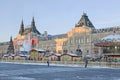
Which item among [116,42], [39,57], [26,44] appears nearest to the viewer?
[116,42]

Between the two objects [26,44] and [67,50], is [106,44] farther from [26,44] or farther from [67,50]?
[26,44]

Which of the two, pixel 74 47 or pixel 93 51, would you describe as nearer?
pixel 93 51

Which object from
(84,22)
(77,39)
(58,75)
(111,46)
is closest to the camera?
(58,75)

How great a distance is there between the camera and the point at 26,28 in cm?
16438

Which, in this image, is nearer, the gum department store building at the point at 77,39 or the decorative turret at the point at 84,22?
the gum department store building at the point at 77,39

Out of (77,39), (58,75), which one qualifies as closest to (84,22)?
(77,39)

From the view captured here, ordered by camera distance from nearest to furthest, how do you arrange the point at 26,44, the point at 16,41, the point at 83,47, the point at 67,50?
the point at 83,47
the point at 67,50
the point at 26,44
the point at 16,41

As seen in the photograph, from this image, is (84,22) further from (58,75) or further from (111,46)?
(58,75)

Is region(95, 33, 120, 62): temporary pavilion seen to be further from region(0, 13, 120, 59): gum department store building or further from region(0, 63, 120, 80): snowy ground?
region(0, 63, 120, 80): snowy ground

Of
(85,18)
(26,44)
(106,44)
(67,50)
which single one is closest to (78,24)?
(85,18)

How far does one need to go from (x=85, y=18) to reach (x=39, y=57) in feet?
104

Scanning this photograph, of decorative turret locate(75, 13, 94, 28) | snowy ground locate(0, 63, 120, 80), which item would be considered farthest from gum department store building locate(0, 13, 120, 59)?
snowy ground locate(0, 63, 120, 80)

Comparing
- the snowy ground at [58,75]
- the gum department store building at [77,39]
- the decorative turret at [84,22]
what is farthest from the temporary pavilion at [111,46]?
the decorative turret at [84,22]

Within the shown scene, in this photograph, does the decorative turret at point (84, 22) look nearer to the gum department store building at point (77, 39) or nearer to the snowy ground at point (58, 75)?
the gum department store building at point (77, 39)
